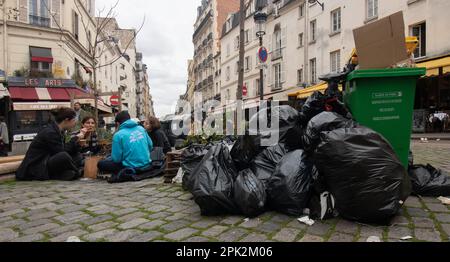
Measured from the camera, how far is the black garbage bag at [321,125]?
3.05 m

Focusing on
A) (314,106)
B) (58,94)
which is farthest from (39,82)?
(314,106)

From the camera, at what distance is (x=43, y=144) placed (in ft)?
18.0

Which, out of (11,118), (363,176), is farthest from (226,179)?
(11,118)

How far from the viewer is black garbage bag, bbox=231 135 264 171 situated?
3.74 metres

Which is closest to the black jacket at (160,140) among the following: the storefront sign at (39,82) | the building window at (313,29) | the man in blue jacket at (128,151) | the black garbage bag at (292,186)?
the man in blue jacket at (128,151)

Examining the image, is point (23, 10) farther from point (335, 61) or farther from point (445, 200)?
point (445, 200)

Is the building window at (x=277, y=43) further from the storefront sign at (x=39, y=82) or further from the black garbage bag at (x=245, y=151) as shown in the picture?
the black garbage bag at (x=245, y=151)

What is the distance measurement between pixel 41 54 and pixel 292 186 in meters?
19.0

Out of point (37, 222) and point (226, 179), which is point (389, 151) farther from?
point (37, 222)

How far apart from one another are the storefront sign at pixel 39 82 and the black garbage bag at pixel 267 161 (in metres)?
17.6

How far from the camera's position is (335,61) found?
20.0 m

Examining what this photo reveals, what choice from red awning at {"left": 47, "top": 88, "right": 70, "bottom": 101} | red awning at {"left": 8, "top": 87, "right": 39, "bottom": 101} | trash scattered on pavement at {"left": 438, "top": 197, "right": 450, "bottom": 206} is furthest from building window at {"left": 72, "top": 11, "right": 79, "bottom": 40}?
trash scattered on pavement at {"left": 438, "top": 197, "right": 450, "bottom": 206}

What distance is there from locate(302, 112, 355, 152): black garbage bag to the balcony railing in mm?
19583

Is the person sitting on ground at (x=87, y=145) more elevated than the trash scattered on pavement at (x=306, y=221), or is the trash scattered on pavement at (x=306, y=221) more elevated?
the person sitting on ground at (x=87, y=145)
